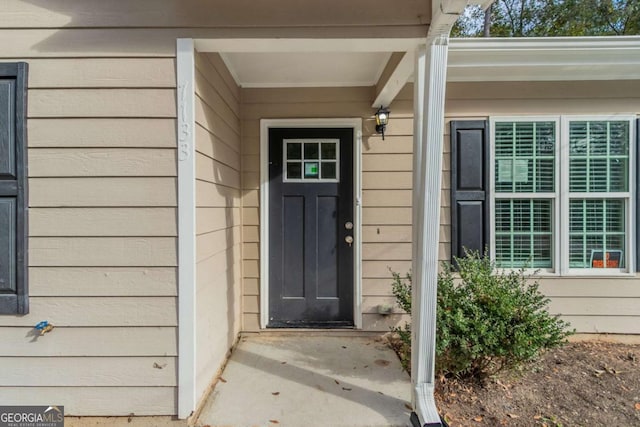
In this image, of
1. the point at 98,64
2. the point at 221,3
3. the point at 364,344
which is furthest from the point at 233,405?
the point at 221,3

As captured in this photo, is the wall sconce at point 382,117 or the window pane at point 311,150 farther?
the window pane at point 311,150

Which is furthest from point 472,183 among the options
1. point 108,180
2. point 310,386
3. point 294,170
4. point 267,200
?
point 108,180

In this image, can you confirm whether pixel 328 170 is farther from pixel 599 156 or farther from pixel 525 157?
pixel 599 156

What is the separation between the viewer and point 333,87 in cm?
281

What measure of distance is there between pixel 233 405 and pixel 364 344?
1.19 metres

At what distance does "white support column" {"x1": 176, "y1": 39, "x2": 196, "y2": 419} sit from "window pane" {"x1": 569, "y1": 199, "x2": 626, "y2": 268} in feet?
9.94

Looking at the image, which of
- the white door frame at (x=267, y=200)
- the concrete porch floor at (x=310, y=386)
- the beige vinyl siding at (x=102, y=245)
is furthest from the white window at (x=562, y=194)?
the beige vinyl siding at (x=102, y=245)

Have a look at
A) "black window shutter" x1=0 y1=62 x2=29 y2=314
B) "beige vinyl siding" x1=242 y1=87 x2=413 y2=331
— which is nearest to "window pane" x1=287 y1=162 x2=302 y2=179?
"beige vinyl siding" x1=242 y1=87 x2=413 y2=331

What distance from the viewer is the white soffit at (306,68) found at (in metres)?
2.29

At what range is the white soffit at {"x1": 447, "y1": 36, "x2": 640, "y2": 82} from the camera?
2.22m

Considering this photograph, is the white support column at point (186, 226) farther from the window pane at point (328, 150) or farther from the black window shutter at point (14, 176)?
the window pane at point (328, 150)

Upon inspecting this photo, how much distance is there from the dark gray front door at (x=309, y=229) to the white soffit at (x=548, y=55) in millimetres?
1195

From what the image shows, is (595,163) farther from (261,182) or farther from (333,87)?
(261,182)

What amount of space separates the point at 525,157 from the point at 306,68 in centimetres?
199
